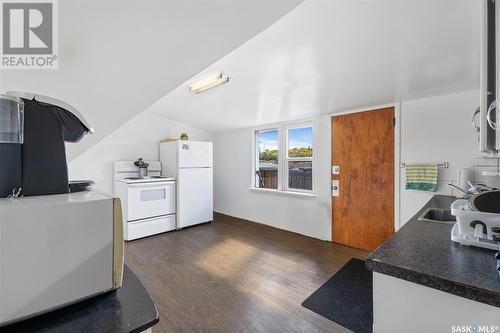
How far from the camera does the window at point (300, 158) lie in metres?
3.79

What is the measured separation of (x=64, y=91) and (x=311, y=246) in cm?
321

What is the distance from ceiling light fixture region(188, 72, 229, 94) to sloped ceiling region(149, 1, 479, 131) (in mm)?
101

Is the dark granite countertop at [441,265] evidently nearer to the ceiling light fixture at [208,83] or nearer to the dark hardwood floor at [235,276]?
the dark hardwood floor at [235,276]

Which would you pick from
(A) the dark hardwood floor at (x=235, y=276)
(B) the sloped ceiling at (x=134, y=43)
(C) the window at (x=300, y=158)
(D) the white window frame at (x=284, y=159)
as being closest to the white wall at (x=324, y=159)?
(D) the white window frame at (x=284, y=159)

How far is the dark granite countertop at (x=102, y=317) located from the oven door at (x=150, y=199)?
313 centimetres

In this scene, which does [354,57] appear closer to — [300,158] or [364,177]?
[364,177]

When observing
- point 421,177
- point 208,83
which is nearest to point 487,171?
point 421,177

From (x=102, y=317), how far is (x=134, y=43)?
1.38m

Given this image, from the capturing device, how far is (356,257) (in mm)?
2875

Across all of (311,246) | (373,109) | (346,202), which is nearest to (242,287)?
(311,246)

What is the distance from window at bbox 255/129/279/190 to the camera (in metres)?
4.32

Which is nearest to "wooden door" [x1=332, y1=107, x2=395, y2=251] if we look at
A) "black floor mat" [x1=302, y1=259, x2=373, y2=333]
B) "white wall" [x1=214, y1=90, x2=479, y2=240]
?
"white wall" [x1=214, y1=90, x2=479, y2=240]

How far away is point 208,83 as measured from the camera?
2617 mm

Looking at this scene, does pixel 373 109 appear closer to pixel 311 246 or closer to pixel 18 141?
pixel 311 246
